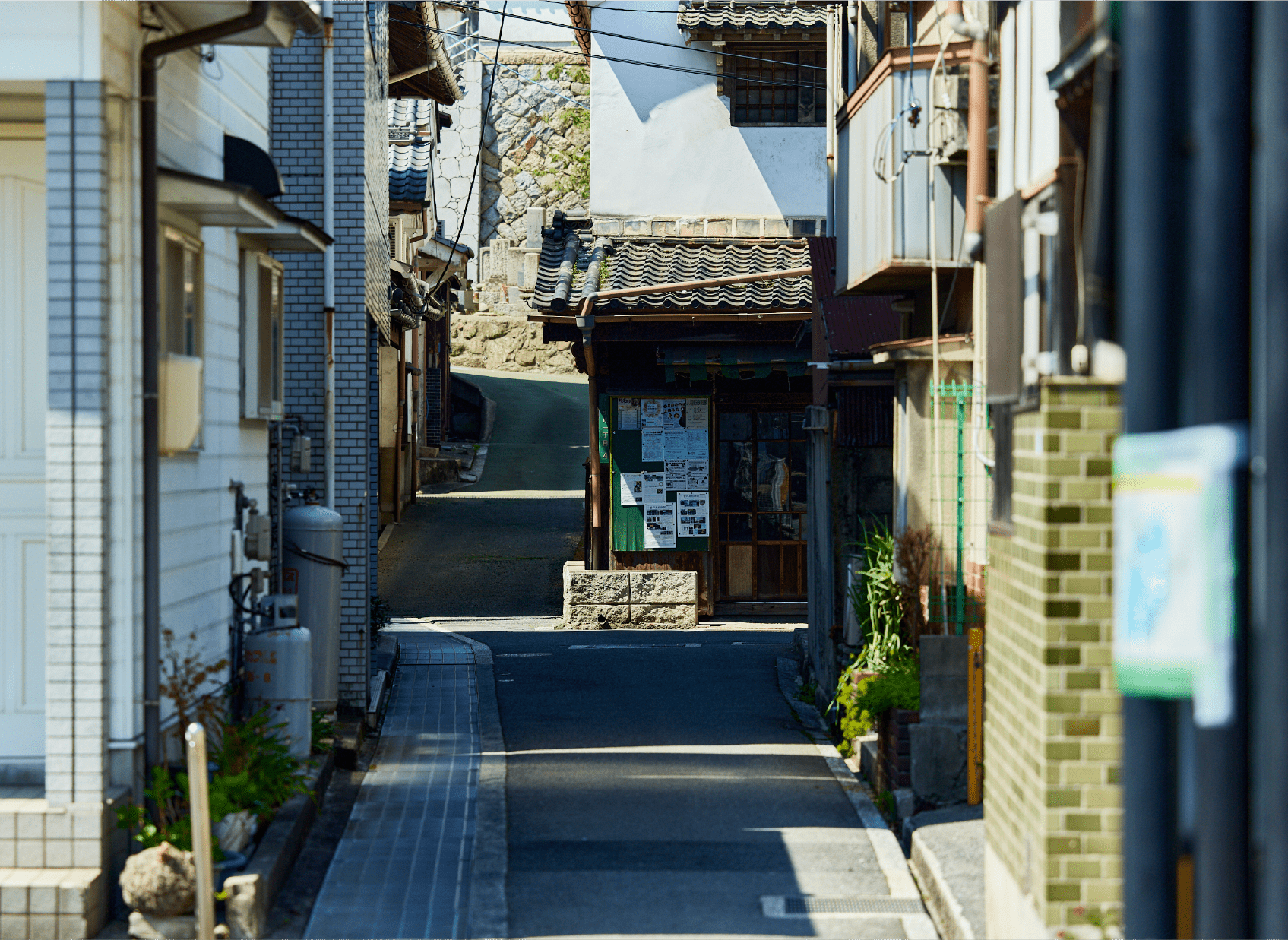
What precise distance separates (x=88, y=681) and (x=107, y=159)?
254cm

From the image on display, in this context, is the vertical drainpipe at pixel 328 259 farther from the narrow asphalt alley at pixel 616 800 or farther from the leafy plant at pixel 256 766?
the leafy plant at pixel 256 766

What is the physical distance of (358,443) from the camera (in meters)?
11.9

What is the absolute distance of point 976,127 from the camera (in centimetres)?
804

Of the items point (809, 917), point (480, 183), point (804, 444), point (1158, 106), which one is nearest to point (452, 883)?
point (809, 917)

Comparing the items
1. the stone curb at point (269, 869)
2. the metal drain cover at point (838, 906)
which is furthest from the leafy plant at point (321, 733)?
the metal drain cover at point (838, 906)

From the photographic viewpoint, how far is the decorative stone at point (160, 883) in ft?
20.4

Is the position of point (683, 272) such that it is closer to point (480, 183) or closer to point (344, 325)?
point (344, 325)

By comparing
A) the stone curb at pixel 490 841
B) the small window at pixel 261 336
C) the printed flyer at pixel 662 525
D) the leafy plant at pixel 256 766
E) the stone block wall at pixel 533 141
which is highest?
the stone block wall at pixel 533 141

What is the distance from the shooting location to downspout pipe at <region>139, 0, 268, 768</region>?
6.74m

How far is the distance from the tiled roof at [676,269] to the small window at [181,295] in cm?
1070

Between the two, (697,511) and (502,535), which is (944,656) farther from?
(502,535)

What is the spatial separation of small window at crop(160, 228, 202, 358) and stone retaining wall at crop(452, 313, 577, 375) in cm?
3977

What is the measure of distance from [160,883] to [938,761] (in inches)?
199

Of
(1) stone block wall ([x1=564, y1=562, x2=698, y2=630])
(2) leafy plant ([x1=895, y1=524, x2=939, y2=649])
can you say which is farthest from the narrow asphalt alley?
(2) leafy plant ([x1=895, y1=524, x2=939, y2=649])
